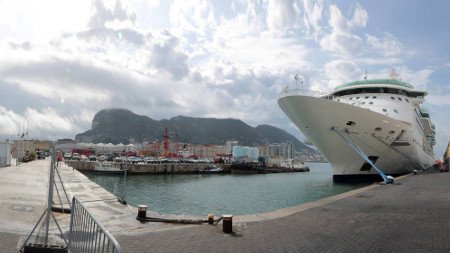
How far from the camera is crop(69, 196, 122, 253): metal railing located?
4.43 metres

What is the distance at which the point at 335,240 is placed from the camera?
8.23 metres

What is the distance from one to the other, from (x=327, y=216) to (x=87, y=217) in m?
8.32

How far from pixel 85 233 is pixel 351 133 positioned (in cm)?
2637

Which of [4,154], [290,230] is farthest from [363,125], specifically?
[4,154]

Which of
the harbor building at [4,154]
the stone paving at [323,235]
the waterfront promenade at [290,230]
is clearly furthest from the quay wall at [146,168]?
the stone paving at [323,235]

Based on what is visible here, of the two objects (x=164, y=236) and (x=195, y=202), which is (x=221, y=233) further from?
(x=195, y=202)

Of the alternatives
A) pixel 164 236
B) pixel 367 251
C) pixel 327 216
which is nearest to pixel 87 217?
pixel 164 236

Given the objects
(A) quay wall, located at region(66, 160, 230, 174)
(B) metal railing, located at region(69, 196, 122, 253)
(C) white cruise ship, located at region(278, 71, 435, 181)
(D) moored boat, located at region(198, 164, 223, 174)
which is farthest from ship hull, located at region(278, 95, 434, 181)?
(D) moored boat, located at region(198, 164, 223, 174)

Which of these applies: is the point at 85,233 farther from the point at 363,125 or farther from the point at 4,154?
the point at 4,154

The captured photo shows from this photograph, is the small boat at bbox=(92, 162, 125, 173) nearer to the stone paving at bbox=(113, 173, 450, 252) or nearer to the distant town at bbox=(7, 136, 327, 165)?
the distant town at bbox=(7, 136, 327, 165)

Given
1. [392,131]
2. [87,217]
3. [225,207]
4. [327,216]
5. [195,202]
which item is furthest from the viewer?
[392,131]

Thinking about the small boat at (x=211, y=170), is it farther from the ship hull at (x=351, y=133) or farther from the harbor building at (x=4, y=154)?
the ship hull at (x=351, y=133)

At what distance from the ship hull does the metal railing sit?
22508mm

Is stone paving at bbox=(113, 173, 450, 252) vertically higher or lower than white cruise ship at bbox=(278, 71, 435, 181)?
lower
